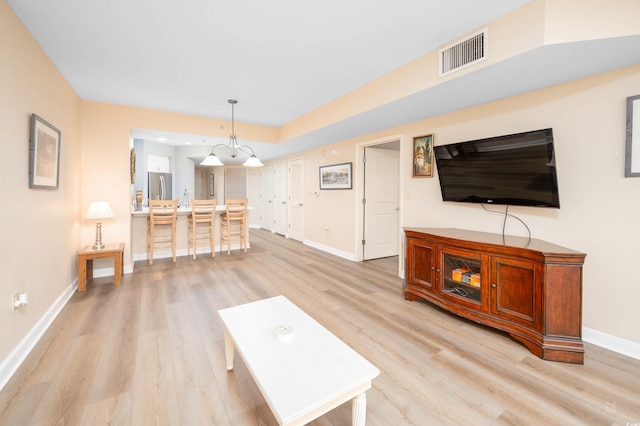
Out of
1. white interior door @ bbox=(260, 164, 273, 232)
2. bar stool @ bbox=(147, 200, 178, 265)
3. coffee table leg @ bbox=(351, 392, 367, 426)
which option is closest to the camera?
coffee table leg @ bbox=(351, 392, 367, 426)

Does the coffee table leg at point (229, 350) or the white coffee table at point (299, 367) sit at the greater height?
the white coffee table at point (299, 367)

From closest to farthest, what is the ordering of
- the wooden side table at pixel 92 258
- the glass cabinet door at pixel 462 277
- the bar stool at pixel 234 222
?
the glass cabinet door at pixel 462 277 → the wooden side table at pixel 92 258 → the bar stool at pixel 234 222

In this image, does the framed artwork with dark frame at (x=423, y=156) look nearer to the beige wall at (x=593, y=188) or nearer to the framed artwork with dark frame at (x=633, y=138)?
the beige wall at (x=593, y=188)

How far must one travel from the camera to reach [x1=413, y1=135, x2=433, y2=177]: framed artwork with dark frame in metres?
3.38

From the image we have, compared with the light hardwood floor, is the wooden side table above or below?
above

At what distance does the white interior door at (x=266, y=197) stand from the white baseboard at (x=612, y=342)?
22.4ft

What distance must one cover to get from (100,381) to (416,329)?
2349 mm

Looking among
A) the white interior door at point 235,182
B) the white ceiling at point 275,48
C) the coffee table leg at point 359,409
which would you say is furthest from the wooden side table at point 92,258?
the white interior door at point 235,182

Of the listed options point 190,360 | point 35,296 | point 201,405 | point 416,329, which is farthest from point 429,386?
point 35,296

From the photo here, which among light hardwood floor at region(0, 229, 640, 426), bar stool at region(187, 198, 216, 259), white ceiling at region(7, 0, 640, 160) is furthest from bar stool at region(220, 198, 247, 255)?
white ceiling at region(7, 0, 640, 160)

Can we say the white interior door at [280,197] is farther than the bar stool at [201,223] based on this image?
Yes

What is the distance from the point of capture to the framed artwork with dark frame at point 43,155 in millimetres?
2109

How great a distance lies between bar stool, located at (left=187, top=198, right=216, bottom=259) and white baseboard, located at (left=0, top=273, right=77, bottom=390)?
2103 millimetres

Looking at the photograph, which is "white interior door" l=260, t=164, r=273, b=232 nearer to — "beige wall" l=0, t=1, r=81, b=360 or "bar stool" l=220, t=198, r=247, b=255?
"bar stool" l=220, t=198, r=247, b=255
